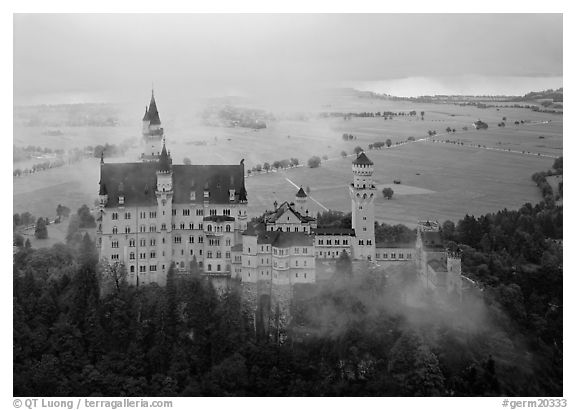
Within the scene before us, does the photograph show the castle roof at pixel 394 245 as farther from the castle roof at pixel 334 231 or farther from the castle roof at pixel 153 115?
the castle roof at pixel 153 115

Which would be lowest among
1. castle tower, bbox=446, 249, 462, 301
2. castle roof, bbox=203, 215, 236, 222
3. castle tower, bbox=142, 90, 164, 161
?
castle tower, bbox=446, 249, 462, 301

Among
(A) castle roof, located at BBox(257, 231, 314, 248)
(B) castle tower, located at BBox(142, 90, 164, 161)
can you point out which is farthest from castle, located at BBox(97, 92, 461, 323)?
(B) castle tower, located at BBox(142, 90, 164, 161)

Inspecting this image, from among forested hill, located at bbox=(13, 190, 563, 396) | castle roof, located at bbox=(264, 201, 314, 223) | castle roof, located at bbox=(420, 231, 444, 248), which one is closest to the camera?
forested hill, located at bbox=(13, 190, 563, 396)

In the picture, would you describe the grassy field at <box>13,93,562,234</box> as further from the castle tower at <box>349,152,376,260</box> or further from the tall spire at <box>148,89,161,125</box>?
the castle tower at <box>349,152,376,260</box>

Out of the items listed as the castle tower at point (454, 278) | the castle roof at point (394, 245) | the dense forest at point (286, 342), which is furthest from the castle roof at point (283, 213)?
the castle tower at point (454, 278)

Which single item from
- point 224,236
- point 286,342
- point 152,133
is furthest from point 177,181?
point 286,342

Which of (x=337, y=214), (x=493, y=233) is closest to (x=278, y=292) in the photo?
(x=337, y=214)

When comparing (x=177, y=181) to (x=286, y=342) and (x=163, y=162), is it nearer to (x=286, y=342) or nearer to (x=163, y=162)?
(x=163, y=162)
